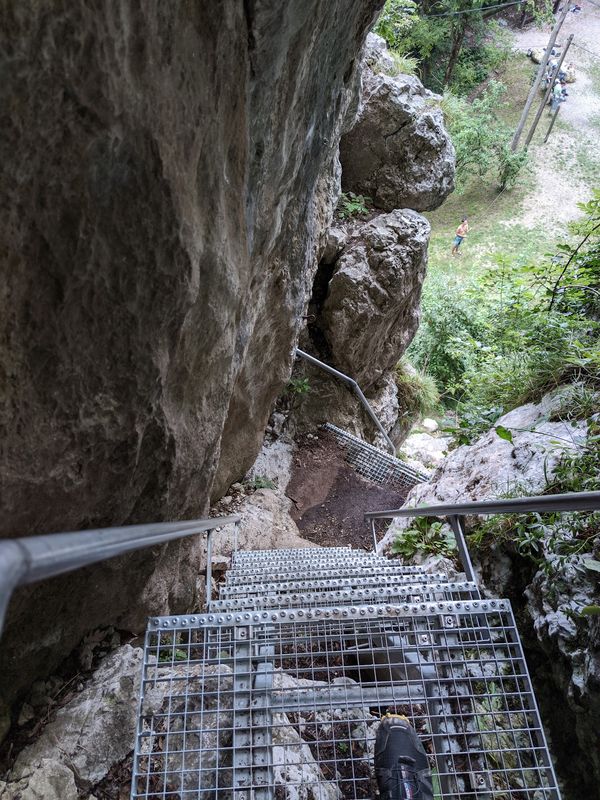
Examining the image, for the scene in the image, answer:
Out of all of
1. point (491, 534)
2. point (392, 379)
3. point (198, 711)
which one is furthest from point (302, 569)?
point (392, 379)

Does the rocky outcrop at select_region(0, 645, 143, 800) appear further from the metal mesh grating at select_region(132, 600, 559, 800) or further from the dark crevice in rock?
the dark crevice in rock

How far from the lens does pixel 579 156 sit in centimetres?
2133

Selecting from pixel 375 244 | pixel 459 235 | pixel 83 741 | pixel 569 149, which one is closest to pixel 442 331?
pixel 459 235

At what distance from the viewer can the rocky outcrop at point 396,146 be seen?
8227 mm

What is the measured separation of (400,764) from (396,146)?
9.12m

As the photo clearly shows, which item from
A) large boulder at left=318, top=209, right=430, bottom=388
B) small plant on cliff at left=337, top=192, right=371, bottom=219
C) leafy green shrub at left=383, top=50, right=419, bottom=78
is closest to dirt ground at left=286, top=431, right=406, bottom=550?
large boulder at left=318, top=209, right=430, bottom=388

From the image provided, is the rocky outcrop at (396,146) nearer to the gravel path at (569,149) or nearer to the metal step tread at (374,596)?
the metal step tread at (374,596)

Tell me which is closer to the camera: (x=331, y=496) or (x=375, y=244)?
(x=331, y=496)

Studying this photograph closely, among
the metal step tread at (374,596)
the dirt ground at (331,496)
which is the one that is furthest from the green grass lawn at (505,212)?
the metal step tread at (374,596)

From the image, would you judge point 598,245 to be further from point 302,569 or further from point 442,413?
point 442,413

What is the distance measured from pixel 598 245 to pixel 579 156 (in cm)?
2069

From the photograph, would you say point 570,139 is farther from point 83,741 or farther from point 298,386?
point 83,741

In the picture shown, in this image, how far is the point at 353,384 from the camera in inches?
339

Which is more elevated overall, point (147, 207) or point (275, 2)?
point (275, 2)
